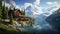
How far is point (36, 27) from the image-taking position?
3912 mm

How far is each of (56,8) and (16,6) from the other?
0.92 m

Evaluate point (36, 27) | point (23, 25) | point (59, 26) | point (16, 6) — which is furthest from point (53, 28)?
point (16, 6)

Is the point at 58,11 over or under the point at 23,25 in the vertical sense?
over

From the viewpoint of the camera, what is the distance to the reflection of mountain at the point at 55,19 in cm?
386

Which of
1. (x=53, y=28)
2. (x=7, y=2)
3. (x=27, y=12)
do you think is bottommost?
(x=53, y=28)

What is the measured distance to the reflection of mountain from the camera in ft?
12.7

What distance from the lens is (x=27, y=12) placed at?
3.98 meters

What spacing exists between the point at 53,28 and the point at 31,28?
497 millimetres

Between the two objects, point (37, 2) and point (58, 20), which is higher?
point (37, 2)

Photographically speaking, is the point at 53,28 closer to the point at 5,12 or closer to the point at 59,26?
the point at 59,26

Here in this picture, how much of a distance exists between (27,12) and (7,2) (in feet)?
1.73

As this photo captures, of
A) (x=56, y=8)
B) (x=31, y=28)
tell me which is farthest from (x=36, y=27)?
(x=56, y=8)

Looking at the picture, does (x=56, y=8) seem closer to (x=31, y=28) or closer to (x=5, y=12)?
(x=31, y=28)

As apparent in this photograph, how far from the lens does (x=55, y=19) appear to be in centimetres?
389
